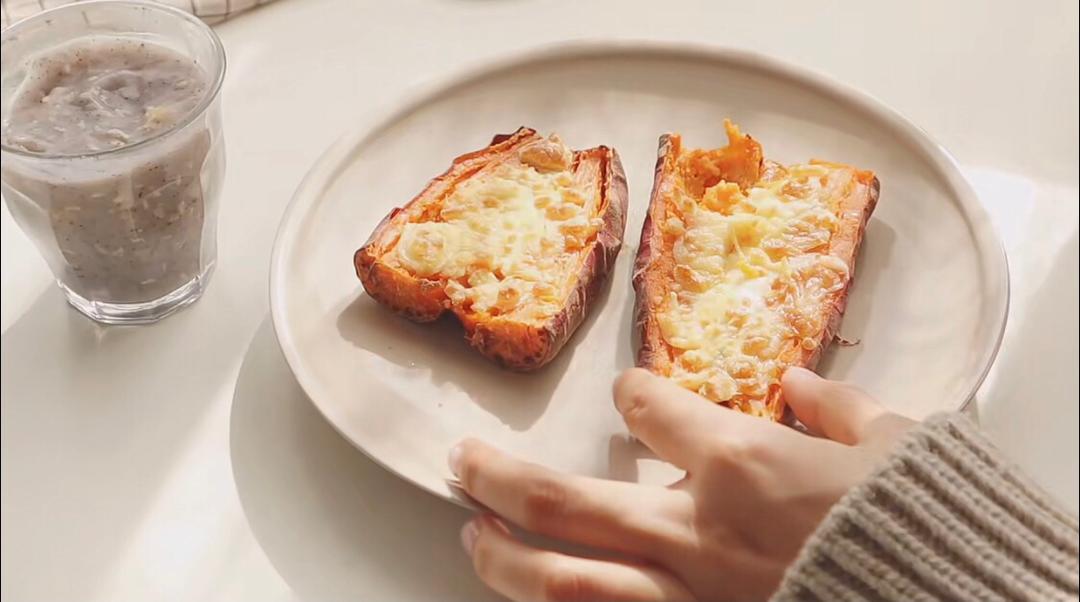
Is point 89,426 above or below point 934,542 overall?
below

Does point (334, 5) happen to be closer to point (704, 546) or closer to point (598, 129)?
point (598, 129)

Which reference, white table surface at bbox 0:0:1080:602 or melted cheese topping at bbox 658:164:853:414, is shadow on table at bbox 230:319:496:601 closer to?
white table surface at bbox 0:0:1080:602

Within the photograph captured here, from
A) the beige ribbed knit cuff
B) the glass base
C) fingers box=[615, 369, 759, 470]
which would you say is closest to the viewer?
the beige ribbed knit cuff

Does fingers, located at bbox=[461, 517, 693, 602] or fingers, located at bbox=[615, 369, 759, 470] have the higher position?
fingers, located at bbox=[615, 369, 759, 470]

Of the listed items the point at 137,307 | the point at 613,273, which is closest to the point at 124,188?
the point at 137,307

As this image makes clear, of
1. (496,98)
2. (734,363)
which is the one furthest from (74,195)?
Result: (734,363)

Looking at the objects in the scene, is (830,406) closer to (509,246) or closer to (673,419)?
(673,419)

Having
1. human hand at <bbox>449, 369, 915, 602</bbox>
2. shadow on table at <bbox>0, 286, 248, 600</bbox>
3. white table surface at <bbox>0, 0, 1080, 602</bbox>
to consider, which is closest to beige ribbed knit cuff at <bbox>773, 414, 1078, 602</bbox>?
human hand at <bbox>449, 369, 915, 602</bbox>
